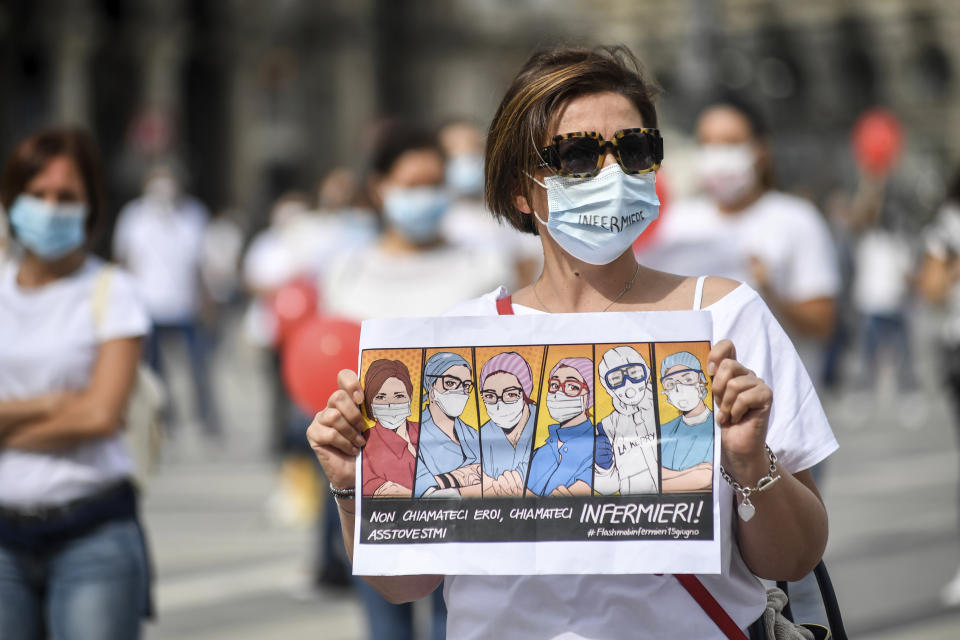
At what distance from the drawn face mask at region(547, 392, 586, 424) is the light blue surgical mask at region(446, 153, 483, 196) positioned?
18.2ft

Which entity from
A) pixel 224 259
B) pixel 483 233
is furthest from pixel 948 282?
pixel 224 259

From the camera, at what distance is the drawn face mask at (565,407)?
7.93ft

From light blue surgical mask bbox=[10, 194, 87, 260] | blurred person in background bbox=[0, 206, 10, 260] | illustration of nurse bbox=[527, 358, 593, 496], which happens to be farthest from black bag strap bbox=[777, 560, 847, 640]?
blurred person in background bbox=[0, 206, 10, 260]

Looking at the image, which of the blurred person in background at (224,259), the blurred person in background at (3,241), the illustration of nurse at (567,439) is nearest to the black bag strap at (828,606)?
the illustration of nurse at (567,439)

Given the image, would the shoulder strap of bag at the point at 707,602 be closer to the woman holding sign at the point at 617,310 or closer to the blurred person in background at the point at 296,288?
the woman holding sign at the point at 617,310

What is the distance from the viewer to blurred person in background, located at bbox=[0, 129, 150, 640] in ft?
12.2

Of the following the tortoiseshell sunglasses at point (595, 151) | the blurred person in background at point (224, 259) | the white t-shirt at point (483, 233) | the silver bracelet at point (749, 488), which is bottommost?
the blurred person in background at point (224, 259)

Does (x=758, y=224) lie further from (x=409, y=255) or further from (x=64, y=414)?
(x=64, y=414)

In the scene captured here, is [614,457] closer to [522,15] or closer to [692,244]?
[692,244]

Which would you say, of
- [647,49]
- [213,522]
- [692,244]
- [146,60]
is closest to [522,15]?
[647,49]

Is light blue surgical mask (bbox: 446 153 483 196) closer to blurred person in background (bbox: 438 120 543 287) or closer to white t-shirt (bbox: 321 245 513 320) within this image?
blurred person in background (bbox: 438 120 543 287)

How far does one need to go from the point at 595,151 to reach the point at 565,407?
484mm

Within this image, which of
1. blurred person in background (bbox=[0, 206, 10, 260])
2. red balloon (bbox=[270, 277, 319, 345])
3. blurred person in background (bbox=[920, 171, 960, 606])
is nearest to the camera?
blurred person in background (bbox=[0, 206, 10, 260])

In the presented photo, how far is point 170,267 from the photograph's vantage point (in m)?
13.4
